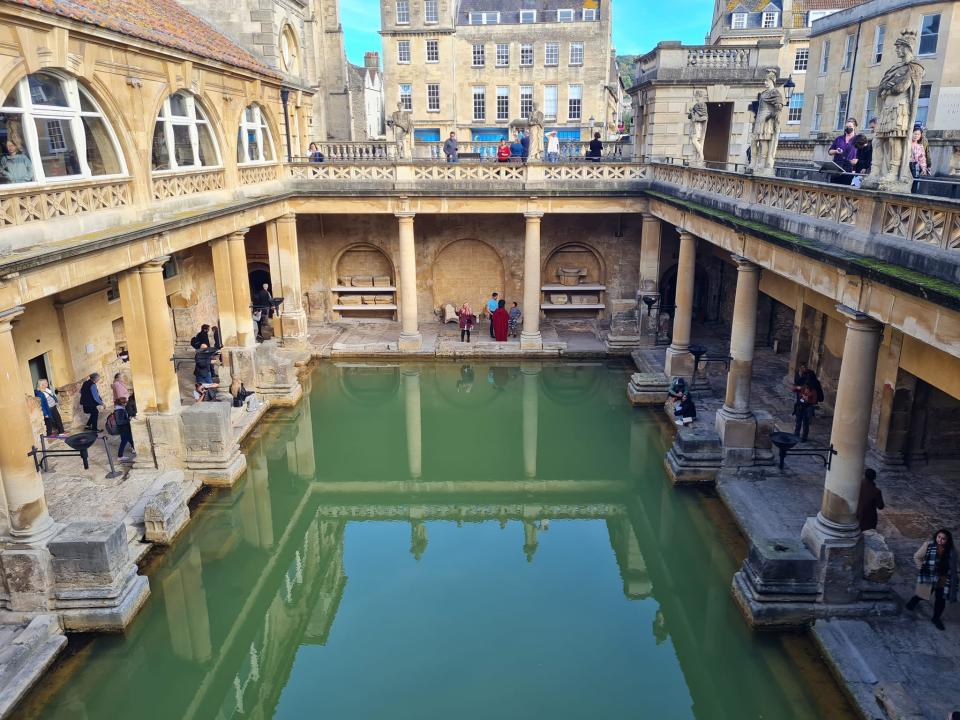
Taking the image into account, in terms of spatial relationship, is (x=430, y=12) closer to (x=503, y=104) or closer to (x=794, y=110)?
(x=503, y=104)

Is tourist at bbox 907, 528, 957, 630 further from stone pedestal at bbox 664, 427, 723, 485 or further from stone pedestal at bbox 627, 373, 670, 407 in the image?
stone pedestal at bbox 627, 373, 670, 407

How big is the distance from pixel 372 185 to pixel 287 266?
3688 millimetres

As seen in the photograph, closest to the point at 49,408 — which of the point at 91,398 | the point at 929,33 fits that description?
the point at 91,398

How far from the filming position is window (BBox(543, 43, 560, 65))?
47375 millimetres

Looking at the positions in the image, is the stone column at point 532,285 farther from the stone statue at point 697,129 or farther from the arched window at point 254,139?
the arched window at point 254,139

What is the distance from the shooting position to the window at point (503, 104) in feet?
158

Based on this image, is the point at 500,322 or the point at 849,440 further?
the point at 500,322

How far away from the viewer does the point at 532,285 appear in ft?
70.9

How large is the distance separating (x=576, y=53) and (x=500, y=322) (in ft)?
106

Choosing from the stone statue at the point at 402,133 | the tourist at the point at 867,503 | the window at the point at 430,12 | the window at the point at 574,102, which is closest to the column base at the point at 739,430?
the tourist at the point at 867,503

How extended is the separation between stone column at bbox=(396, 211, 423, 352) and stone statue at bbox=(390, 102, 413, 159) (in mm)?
1740

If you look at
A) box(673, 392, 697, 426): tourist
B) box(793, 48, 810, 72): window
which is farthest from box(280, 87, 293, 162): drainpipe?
box(793, 48, 810, 72): window

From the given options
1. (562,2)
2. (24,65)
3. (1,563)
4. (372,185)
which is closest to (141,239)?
(24,65)

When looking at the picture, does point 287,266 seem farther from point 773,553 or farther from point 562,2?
point 562,2
